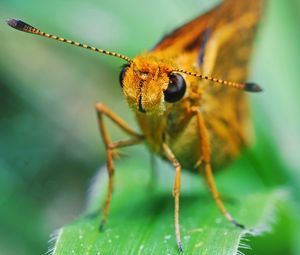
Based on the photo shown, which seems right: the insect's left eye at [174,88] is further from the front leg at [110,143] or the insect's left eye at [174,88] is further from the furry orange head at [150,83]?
the front leg at [110,143]

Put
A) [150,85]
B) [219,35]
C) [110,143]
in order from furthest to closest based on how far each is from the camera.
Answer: [219,35], [110,143], [150,85]

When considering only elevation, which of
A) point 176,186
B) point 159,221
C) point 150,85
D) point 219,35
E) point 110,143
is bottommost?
point 159,221

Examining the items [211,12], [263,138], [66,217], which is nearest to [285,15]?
[263,138]

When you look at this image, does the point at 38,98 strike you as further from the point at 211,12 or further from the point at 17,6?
the point at 211,12

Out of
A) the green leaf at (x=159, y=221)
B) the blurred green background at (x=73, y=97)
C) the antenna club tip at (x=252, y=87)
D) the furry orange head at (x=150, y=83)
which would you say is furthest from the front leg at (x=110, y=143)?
the blurred green background at (x=73, y=97)

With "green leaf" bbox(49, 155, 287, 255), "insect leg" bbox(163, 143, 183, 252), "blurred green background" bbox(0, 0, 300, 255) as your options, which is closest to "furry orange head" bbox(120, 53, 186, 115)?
"insect leg" bbox(163, 143, 183, 252)

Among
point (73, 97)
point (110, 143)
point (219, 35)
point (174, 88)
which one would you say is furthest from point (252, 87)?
point (73, 97)

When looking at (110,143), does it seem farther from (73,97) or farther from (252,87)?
(73,97)
